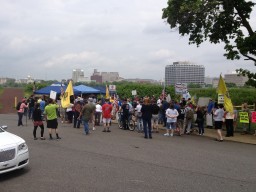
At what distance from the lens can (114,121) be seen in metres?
25.3

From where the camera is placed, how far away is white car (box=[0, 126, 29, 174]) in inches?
329

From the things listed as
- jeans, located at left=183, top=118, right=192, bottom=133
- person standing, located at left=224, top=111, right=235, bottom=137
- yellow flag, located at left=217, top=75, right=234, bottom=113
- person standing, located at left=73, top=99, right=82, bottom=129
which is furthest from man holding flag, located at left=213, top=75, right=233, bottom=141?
person standing, located at left=73, top=99, right=82, bottom=129

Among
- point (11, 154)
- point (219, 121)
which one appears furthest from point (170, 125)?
point (11, 154)

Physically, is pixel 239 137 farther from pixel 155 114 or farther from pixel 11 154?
pixel 11 154

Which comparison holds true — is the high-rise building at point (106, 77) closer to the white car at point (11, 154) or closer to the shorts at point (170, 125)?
the shorts at point (170, 125)

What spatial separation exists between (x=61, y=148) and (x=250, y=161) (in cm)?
659

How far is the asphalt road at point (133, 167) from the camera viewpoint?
7.83 metres

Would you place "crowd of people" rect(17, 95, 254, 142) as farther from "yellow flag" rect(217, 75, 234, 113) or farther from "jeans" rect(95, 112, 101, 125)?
"yellow flag" rect(217, 75, 234, 113)

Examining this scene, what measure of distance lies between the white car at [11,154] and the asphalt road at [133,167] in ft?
0.97

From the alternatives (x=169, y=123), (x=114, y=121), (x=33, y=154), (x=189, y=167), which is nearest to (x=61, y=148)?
(x=33, y=154)

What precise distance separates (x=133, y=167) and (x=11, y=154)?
10.8 feet

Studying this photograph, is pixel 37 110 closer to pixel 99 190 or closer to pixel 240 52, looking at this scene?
pixel 99 190

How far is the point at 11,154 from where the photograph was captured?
856 centimetres

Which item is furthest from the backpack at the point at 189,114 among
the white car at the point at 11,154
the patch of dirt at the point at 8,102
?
the patch of dirt at the point at 8,102
